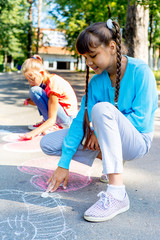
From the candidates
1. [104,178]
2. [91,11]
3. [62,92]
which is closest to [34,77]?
[62,92]

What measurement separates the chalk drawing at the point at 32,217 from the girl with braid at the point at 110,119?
6.4 inches

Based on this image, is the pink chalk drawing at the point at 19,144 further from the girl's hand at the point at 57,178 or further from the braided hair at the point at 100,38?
the braided hair at the point at 100,38

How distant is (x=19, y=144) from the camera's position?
3477 mm

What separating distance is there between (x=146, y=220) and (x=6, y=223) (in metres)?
0.81

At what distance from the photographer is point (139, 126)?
76.8 inches

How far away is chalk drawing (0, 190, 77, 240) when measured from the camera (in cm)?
157

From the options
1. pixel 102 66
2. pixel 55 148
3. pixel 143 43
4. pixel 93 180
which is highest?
pixel 143 43

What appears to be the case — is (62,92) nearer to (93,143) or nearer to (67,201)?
(93,143)

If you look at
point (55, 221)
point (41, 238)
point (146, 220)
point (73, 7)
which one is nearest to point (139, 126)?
point (146, 220)

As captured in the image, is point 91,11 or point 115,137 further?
point 91,11

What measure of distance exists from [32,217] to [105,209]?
0.44m

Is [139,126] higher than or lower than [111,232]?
higher

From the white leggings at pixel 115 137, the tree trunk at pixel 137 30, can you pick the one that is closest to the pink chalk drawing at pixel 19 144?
the white leggings at pixel 115 137

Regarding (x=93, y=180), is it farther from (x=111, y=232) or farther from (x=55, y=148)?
(x=111, y=232)
